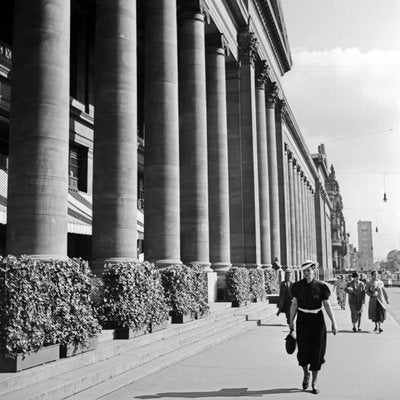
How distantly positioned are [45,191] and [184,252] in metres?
12.2

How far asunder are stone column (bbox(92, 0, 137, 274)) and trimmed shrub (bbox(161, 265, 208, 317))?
1311mm

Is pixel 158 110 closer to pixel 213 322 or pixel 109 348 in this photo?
pixel 213 322

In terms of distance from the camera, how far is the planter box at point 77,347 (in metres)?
9.95

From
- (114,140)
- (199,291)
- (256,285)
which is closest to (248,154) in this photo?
(256,285)

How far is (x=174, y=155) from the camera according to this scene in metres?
20.4

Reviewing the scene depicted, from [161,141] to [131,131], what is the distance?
12.3 feet

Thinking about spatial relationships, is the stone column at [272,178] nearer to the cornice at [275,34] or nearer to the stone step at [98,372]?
the cornice at [275,34]

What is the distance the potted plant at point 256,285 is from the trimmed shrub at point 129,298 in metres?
13.9

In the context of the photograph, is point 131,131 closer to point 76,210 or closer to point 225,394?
point 76,210

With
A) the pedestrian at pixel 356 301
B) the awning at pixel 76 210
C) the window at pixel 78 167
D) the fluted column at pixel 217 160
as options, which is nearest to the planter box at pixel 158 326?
the awning at pixel 76 210

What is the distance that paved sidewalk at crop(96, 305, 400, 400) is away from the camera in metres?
8.73

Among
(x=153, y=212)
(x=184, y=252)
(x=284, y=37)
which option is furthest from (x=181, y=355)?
(x=284, y=37)

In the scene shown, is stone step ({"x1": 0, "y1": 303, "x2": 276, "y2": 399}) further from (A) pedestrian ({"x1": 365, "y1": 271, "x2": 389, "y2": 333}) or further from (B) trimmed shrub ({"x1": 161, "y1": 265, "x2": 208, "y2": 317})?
(A) pedestrian ({"x1": 365, "y1": 271, "x2": 389, "y2": 333})

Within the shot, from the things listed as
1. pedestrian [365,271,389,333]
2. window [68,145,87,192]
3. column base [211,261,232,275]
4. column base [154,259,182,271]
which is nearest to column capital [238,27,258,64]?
window [68,145,87,192]
